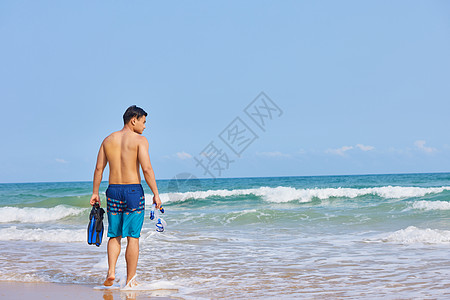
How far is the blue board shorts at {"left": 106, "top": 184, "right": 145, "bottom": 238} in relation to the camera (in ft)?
13.8

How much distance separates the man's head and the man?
0.06 metres

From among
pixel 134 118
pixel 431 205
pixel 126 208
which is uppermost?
pixel 134 118

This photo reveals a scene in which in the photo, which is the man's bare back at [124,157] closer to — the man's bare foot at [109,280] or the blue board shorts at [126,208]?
the blue board shorts at [126,208]

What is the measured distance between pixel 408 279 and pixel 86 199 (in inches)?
760

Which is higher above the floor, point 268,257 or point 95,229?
point 95,229

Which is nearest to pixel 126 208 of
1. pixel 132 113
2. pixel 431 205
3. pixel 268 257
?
pixel 132 113

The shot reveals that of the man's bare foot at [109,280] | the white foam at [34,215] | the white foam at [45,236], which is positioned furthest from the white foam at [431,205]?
the man's bare foot at [109,280]

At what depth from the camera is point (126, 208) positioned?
421 centimetres

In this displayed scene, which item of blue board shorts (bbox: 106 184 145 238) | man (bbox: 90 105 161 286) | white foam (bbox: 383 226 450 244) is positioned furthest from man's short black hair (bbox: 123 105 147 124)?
white foam (bbox: 383 226 450 244)

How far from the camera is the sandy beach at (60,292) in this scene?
4.07 meters

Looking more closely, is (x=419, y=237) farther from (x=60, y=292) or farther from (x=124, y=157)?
(x=60, y=292)

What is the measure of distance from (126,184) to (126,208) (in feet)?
0.73

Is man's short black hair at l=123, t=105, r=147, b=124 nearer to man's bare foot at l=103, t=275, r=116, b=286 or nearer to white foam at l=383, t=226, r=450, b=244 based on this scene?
man's bare foot at l=103, t=275, r=116, b=286

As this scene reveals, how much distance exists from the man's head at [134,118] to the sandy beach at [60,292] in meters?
1.53
